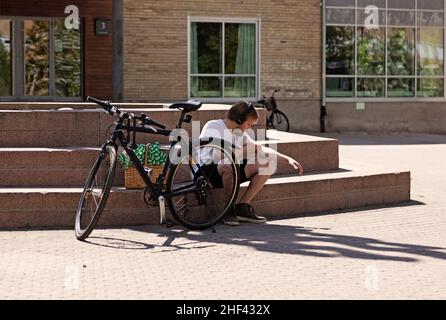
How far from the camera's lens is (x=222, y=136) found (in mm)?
9266

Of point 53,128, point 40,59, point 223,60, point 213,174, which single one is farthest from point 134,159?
point 40,59

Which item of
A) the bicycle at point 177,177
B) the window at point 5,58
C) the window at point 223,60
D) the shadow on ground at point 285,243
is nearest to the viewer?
the shadow on ground at point 285,243

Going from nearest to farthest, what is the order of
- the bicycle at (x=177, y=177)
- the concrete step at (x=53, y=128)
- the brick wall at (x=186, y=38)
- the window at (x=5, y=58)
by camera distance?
the bicycle at (x=177, y=177), the concrete step at (x=53, y=128), the brick wall at (x=186, y=38), the window at (x=5, y=58)

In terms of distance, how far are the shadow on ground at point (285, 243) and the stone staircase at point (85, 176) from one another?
1.71 feet

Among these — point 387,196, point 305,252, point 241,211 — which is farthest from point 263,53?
point 305,252

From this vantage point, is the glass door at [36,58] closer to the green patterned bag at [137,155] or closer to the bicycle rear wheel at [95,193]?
the green patterned bag at [137,155]

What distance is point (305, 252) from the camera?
8039 millimetres

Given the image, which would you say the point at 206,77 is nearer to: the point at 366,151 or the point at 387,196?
the point at 366,151

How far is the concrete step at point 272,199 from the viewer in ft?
30.0

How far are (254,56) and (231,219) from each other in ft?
50.1

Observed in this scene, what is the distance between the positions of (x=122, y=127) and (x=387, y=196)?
370 centimetres

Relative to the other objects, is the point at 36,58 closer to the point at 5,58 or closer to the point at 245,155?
the point at 5,58

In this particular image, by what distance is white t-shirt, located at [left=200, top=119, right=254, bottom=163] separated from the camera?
9.25 m

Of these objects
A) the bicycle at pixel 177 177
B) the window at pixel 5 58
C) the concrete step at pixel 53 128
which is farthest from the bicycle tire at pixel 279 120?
the bicycle at pixel 177 177
